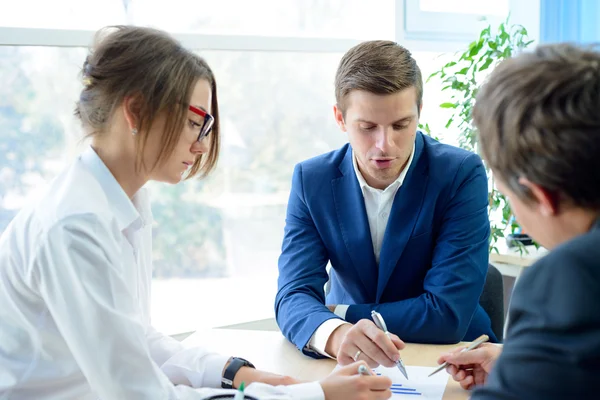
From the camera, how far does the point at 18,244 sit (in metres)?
1.28

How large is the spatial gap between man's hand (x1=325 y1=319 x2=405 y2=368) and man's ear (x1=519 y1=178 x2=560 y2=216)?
2.19 feet

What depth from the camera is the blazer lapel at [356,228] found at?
202cm

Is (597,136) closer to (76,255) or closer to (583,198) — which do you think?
(583,198)

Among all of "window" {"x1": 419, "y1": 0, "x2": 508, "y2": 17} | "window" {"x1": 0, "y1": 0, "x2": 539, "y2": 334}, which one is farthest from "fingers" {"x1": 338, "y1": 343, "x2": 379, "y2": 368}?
"window" {"x1": 419, "y1": 0, "x2": 508, "y2": 17}

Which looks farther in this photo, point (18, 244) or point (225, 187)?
point (225, 187)

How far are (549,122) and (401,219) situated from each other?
1.12 m

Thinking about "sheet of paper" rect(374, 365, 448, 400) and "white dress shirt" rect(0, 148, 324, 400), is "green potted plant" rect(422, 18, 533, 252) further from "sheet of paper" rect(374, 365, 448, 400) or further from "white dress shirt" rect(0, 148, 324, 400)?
"white dress shirt" rect(0, 148, 324, 400)

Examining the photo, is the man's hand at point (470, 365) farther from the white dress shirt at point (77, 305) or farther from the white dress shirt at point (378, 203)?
the white dress shirt at point (378, 203)

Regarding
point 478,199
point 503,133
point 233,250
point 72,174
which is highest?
point 503,133

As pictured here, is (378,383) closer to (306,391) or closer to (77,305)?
(306,391)

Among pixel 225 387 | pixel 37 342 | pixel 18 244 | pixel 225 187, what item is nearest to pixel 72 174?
pixel 18 244

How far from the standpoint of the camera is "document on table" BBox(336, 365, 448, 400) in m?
1.42

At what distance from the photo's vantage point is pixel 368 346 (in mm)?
1573

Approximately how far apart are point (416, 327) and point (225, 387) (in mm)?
564
